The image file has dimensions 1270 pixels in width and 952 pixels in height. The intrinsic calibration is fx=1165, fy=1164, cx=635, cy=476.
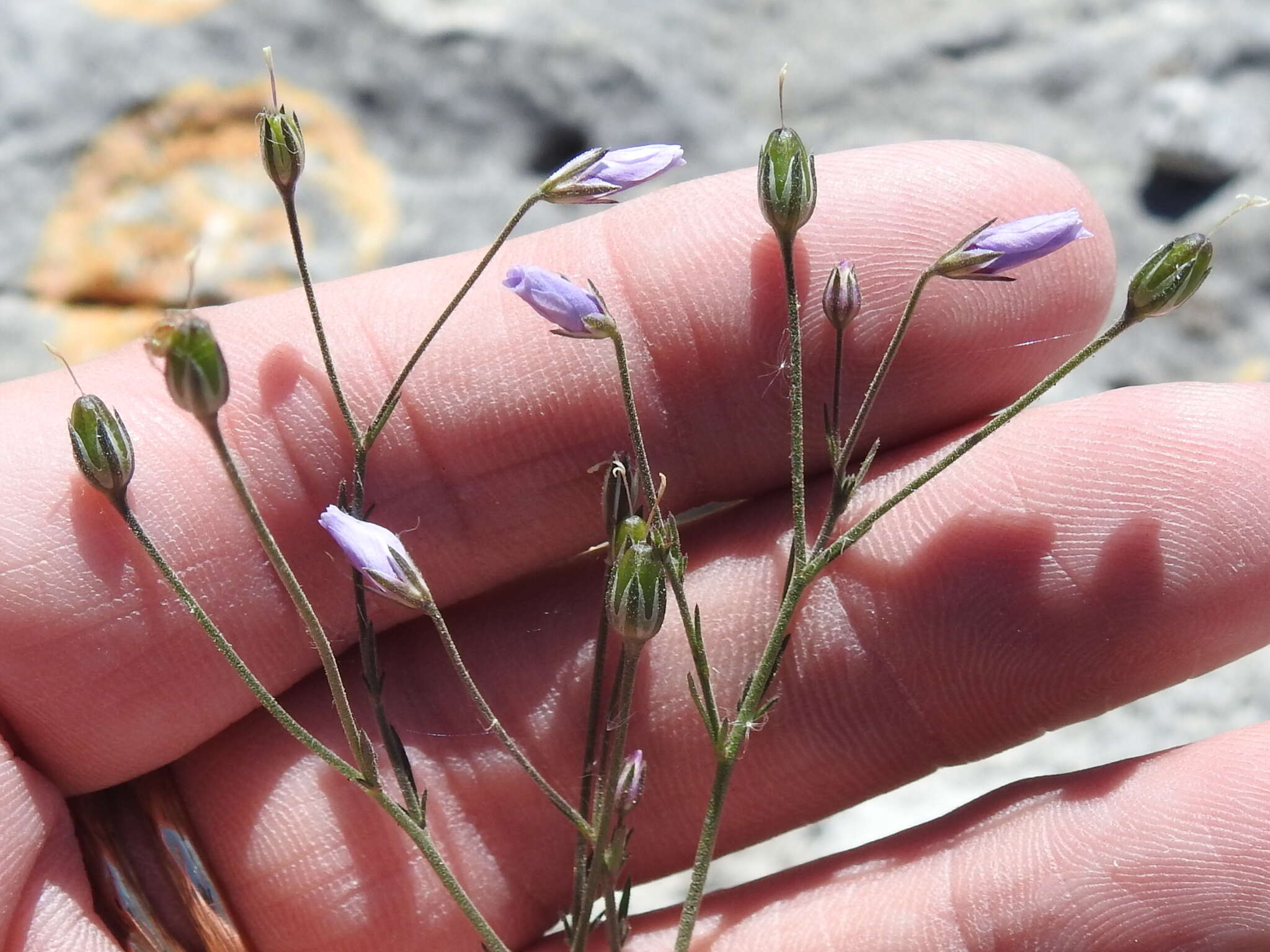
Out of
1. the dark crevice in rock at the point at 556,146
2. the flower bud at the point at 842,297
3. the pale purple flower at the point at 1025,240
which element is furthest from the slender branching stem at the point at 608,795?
the dark crevice in rock at the point at 556,146

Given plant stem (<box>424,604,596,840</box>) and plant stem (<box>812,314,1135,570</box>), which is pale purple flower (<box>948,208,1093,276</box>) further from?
plant stem (<box>424,604,596,840</box>)

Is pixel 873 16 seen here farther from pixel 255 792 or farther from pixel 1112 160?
pixel 255 792

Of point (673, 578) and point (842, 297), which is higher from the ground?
point (842, 297)

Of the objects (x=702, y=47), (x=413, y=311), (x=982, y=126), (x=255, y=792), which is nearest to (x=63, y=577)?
(x=255, y=792)

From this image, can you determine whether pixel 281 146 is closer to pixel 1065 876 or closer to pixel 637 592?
pixel 637 592

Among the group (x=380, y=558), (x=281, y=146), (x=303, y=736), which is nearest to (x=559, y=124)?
(x=281, y=146)

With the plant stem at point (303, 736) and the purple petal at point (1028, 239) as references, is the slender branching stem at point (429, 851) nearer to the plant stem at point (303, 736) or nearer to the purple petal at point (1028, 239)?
the plant stem at point (303, 736)

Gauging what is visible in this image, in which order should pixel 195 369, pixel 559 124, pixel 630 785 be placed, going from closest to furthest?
pixel 195 369
pixel 630 785
pixel 559 124
